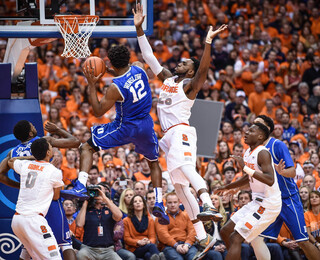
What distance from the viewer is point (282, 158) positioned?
8.48m

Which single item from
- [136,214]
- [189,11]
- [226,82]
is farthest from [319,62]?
[136,214]

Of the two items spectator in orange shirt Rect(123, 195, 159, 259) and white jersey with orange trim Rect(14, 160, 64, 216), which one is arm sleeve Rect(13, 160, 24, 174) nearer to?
white jersey with orange trim Rect(14, 160, 64, 216)

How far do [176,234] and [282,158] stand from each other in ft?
8.66

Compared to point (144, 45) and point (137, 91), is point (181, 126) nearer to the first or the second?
point (137, 91)

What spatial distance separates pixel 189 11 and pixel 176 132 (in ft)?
37.2

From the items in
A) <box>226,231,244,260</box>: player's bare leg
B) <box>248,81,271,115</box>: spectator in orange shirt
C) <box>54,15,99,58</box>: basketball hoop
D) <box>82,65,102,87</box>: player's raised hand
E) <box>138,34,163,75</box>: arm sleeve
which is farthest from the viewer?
<box>248,81,271,115</box>: spectator in orange shirt

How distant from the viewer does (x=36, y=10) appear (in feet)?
30.7

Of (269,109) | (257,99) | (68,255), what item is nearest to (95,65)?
(68,255)

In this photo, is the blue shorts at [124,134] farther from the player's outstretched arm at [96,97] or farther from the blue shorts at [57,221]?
the blue shorts at [57,221]

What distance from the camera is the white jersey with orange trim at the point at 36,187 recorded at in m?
A: 7.48

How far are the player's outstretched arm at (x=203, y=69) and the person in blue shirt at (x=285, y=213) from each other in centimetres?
104

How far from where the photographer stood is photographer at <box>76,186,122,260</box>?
9539 millimetres

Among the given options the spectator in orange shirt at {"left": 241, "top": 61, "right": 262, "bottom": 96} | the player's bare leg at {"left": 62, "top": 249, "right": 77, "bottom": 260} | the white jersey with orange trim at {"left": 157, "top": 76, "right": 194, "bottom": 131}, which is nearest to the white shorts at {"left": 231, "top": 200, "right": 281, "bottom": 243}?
the white jersey with orange trim at {"left": 157, "top": 76, "right": 194, "bottom": 131}

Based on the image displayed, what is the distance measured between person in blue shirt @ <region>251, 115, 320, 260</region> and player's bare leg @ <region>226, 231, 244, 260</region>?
2.19 ft
